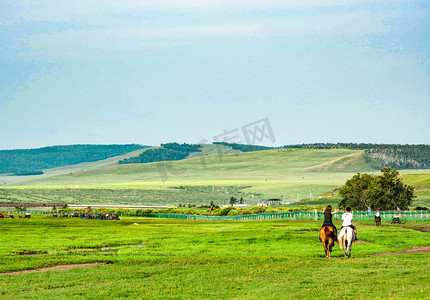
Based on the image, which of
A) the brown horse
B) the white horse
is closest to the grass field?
the white horse

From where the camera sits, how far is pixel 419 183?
134250 mm

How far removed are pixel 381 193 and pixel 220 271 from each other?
65923 mm

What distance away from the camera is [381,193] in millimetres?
88625

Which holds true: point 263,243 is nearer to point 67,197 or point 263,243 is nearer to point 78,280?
point 78,280

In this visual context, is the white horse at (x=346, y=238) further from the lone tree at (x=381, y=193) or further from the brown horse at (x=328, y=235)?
→ the lone tree at (x=381, y=193)

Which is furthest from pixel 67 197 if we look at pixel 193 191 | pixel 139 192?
pixel 193 191

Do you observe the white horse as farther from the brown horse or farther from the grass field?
the grass field

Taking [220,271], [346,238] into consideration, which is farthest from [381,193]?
[220,271]

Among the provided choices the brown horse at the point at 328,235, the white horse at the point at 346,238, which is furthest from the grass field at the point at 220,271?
the brown horse at the point at 328,235

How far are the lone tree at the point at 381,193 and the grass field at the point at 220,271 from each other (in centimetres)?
4653

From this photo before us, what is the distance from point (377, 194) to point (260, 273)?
65527 mm

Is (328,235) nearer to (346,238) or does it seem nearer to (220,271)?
(346,238)

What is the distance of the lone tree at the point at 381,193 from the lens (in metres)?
88.4

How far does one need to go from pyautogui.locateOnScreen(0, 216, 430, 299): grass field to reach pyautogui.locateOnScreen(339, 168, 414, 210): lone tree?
4653cm
